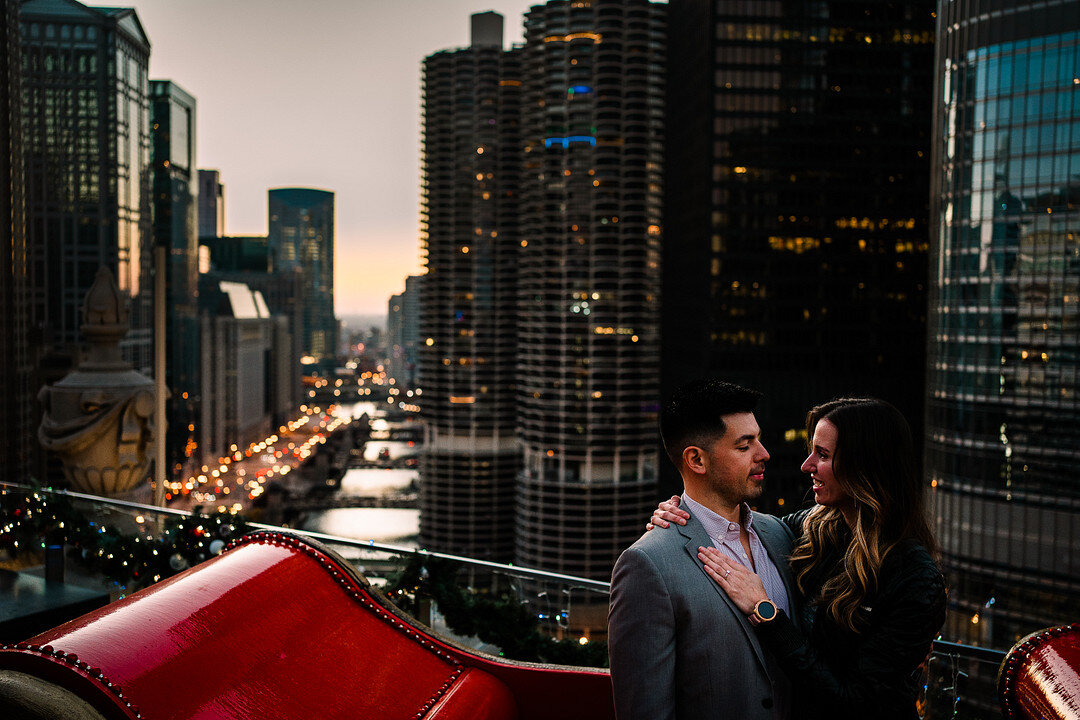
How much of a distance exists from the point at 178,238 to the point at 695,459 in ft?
358

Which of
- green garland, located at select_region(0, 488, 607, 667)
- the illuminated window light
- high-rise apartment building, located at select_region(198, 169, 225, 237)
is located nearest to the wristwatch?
green garland, located at select_region(0, 488, 607, 667)

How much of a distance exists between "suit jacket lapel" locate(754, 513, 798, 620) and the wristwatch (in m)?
0.33

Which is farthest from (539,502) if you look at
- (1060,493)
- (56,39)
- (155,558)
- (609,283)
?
(155,558)

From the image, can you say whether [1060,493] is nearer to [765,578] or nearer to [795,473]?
[795,473]

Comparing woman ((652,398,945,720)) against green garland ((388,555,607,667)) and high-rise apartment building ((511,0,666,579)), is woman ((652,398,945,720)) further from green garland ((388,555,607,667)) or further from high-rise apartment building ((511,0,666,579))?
high-rise apartment building ((511,0,666,579))

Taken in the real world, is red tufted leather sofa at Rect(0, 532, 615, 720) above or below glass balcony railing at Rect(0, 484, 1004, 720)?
above

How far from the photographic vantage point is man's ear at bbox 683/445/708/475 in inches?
97.0

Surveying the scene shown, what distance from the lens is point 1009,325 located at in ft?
105

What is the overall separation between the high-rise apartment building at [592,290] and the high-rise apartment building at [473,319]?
12.8 ft

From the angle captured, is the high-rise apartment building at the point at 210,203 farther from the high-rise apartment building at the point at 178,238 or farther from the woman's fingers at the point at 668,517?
the woman's fingers at the point at 668,517

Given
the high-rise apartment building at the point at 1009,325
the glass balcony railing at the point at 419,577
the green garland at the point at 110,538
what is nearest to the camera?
the glass balcony railing at the point at 419,577

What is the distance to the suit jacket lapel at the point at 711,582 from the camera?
93.0 inches

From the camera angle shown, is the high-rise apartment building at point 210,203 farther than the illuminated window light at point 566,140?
Yes

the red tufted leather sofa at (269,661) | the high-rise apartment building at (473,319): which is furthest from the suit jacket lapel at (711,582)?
the high-rise apartment building at (473,319)
